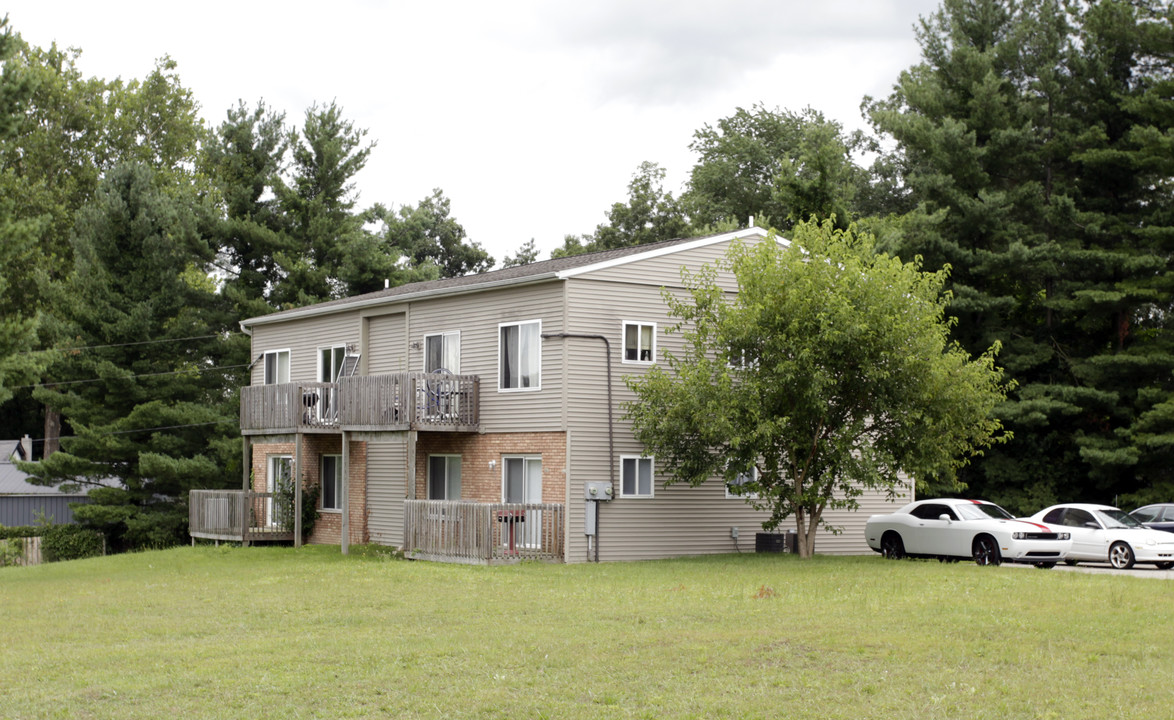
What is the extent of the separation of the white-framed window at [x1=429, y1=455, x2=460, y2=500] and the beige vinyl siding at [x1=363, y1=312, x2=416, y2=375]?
98.8 inches

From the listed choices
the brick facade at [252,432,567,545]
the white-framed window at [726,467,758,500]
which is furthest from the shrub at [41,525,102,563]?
the white-framed window at [726,467,758,500]

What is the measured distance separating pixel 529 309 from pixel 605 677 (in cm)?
1691

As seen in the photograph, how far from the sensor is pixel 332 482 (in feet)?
116

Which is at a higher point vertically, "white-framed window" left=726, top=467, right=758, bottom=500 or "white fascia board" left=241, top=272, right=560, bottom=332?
"white fascia board" left=241, top=272, right=560, bottom=332

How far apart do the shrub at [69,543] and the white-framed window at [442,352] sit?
21226 millimetres

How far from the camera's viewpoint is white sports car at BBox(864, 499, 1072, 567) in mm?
25109

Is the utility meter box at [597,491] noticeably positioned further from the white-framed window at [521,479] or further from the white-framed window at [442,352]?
the white-framed window at [442,352]

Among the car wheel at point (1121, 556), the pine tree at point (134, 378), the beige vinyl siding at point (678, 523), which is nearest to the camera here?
the car wheel at point (1121, 556)

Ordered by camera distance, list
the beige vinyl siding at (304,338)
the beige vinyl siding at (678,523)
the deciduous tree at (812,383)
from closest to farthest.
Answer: the deciduous tree at (812,383)
the beige vinyl siding at (678,523)
the beige vinyl siding at (304,338)

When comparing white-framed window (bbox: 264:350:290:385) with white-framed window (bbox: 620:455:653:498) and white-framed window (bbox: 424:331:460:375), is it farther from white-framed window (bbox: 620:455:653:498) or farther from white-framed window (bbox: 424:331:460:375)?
white-framed window (bbox: 620:455:653:498)

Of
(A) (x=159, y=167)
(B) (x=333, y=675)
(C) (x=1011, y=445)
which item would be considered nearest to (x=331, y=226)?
(A) (x=159, y=167)

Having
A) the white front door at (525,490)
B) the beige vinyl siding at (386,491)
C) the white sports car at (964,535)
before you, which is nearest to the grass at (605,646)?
the white sports car at (964,535)

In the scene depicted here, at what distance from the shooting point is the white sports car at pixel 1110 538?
25578 millimetres

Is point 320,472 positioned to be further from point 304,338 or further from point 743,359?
point 743,359
